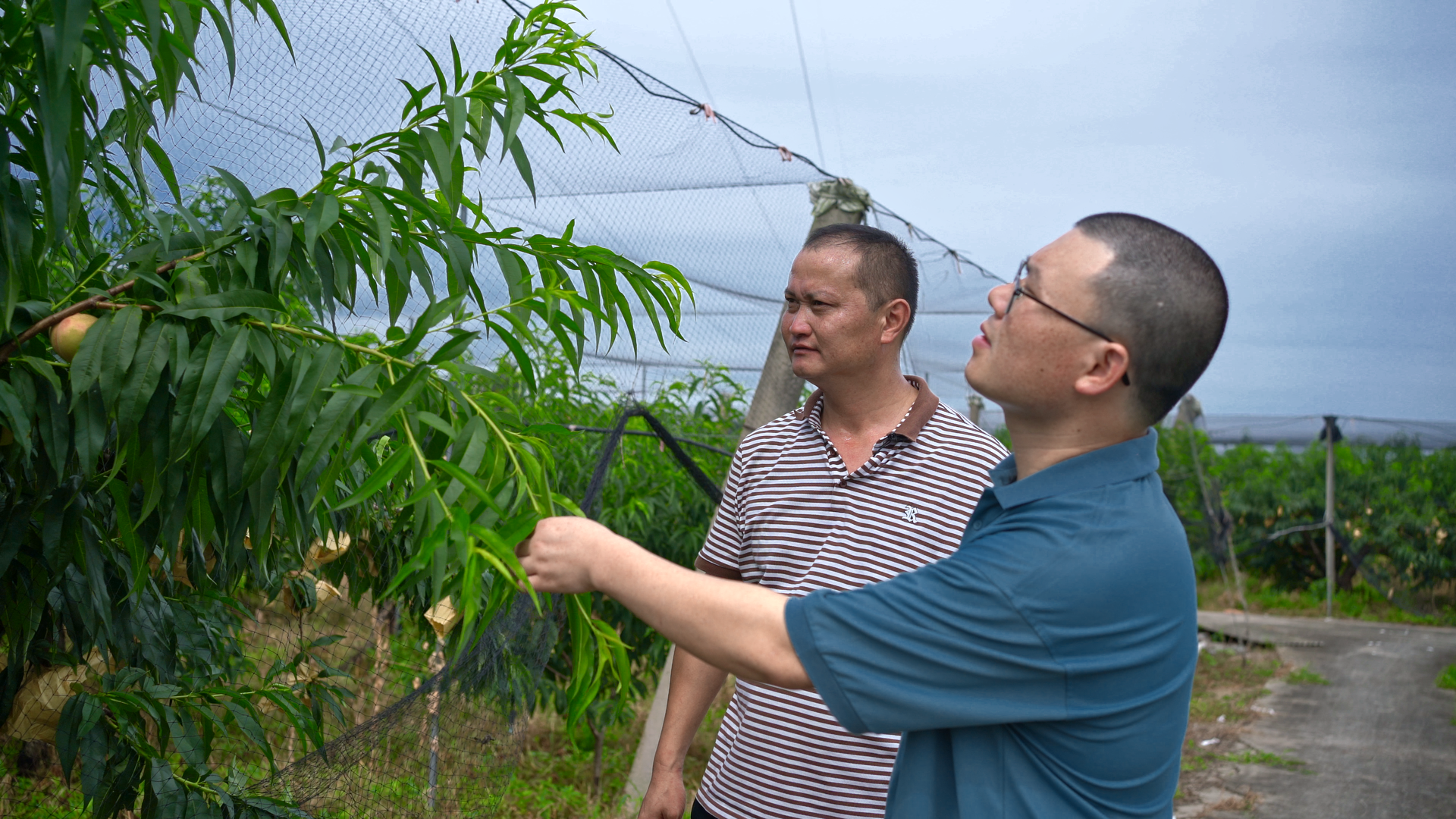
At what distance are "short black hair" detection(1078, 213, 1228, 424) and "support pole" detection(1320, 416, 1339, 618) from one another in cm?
934

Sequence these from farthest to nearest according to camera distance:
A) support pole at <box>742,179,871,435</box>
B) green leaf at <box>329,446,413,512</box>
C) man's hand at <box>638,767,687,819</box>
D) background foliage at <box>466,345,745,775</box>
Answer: background foliage at <box>466,345,745,775</box> → support pole at <box>742,179,871,435</box> → man's hand at <box>638,767,687,819</box> → green leaf at <box>329,446,413,512</box>

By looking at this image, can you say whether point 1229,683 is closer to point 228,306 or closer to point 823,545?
point 823,545

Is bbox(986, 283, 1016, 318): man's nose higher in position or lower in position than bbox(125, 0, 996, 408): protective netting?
lower

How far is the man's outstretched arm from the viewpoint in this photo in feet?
3.43

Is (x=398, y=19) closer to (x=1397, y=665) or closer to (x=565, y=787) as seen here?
(x=565, y=787)

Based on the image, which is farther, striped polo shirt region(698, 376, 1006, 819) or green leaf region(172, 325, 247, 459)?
striped polo shirt region(698, 376, 1006, 819)

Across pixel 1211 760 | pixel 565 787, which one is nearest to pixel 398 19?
pixel 565 787

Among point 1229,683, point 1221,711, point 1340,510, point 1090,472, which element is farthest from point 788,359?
point 1340,510

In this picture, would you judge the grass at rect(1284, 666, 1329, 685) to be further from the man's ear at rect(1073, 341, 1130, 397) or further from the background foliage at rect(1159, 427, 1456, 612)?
the man's ear at rect(1073, 341, 1130, 397)

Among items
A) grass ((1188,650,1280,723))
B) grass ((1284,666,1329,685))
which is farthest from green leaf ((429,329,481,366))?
grass ((1284,666,1329,685))

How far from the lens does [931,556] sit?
6.20 ft

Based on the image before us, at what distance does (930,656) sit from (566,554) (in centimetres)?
35

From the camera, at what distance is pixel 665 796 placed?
1954 millimetres

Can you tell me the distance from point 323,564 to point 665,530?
6.50ft
